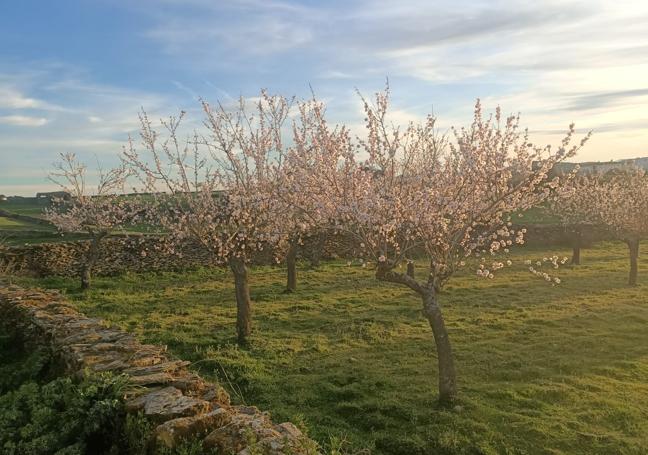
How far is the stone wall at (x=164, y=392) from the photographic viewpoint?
4.96 meters

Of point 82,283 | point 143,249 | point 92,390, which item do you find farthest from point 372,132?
point 143,249

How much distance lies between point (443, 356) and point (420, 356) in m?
2.86

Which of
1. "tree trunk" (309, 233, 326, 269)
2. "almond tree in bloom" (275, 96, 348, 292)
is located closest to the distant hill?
"tree trunk" (309, 233, 326, 269)

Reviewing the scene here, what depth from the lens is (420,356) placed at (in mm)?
13656

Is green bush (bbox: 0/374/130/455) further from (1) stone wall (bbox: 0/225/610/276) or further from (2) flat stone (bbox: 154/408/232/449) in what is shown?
(1) stone wall (bbox: 0/225/610/276)

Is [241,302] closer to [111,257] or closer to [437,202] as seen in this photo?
[437,202]

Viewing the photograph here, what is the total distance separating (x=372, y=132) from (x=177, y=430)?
25.8 feet

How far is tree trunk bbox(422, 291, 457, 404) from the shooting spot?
10.6 meters

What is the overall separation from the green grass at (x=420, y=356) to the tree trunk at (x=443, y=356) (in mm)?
309

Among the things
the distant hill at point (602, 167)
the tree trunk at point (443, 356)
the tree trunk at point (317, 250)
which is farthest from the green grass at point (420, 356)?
the distant hill at point (602, 167)

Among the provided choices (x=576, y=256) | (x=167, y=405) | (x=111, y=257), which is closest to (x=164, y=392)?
(x=167, y=405)

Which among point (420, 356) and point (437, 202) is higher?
point (437, 202)

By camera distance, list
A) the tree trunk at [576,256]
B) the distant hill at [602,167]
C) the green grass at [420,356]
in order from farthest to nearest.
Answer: the distant hill at [602,167]
the tree trunk at [576,256]
the green grass at [420,356]

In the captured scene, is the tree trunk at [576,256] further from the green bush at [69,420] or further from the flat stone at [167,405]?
the green bush at [69,420]
